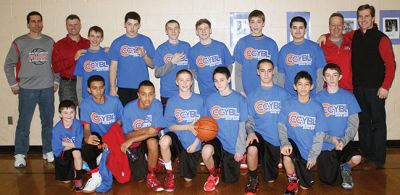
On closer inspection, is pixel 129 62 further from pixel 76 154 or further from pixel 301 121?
pixel 301 121

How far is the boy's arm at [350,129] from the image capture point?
3.95 m

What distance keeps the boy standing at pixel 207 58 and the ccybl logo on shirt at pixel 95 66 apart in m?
1.13

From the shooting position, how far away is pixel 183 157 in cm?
409

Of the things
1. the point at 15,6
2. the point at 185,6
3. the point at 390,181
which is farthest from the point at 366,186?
the point at 15,6

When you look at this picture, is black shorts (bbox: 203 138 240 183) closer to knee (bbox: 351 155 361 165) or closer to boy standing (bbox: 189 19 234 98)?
boy standing (bbox: 189 19 234 98)

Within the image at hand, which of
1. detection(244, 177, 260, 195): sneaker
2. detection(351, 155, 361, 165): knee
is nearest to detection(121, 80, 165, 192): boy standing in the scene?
detection(244, 177, 260, 195): sneaker

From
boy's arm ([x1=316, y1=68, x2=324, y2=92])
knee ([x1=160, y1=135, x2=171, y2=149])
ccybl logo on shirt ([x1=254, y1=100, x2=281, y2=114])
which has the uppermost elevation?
boy's arm ([x1=316, y1=68, x2=324, y2=92])

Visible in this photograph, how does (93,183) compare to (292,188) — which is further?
(93,183)

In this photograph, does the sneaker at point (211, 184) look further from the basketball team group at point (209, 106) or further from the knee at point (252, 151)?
the knee at point (252, 151)

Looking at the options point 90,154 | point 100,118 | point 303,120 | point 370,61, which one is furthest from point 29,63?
point 370,61

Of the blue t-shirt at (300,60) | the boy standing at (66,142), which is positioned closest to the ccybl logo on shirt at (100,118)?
the boy standing at (66,142)

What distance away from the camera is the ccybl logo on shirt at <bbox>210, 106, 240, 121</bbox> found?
13.1ft

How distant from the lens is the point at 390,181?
159 inches

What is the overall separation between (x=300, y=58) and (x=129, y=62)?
6.82 ft
